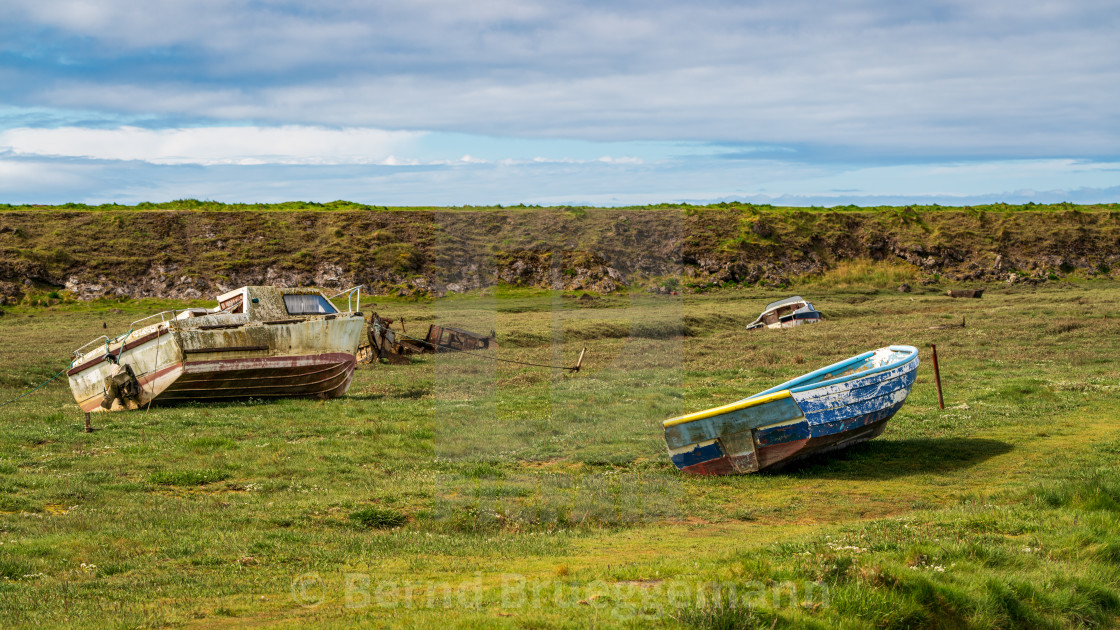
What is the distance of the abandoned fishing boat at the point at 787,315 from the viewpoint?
156 ft

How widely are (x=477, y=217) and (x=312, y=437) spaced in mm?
65212

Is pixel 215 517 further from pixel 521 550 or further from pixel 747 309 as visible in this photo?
pixel 747 309

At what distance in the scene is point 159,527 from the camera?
11805 millimetres

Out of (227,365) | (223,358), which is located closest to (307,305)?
(223,358)

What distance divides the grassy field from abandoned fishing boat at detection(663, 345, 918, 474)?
425 mm

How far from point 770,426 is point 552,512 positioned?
15.7 ft

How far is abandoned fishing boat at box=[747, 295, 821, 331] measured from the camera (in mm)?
47688

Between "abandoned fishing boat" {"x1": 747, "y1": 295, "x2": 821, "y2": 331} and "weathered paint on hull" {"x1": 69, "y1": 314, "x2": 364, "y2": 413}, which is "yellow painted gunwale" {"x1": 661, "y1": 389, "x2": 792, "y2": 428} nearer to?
"weathered paint on hull" {"x1": 69, "y1": 314, "x2": 364, "y2": 413}

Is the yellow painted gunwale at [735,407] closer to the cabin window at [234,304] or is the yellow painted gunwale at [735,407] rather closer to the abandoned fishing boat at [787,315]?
the cabin window at [234,304]

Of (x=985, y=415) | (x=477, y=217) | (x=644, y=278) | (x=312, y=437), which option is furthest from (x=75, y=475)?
(x=477, y=217)

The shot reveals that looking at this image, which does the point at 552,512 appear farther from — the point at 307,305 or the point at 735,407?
the point at 307,305

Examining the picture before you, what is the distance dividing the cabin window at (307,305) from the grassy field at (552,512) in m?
3.45

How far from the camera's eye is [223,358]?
25.7 meters

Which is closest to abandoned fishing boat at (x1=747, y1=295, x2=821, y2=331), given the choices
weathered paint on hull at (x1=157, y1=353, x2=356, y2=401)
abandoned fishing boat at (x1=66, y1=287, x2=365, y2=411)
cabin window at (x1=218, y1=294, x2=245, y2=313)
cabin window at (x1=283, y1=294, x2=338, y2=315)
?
cabin window at (x1=283, y1=294, x2=338, y2=315)
